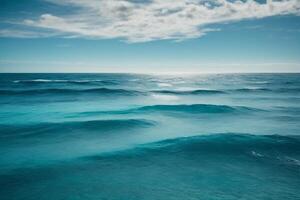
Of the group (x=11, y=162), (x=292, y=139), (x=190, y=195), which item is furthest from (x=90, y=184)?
(x=292, y=139)

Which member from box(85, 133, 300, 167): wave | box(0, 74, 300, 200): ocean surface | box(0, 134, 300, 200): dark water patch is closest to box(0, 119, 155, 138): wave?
box(0, 74, 300, 200): ocean surface

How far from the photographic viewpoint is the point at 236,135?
11.4 metres

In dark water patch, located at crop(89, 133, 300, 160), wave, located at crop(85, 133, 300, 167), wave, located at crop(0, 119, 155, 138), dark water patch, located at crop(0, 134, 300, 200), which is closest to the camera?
dark water patch, located at crop(0, 134, 300, 200)

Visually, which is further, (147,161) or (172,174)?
(147,161)

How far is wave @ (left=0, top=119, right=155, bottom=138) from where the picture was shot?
40.1 feet

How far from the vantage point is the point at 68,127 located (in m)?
13.5

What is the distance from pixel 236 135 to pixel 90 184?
8.05 meters

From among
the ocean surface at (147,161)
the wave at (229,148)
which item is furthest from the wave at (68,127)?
the wave at (229,148)

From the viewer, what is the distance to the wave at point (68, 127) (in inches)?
481

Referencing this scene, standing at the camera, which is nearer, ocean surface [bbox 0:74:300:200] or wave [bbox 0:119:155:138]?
ocean surface [bbox 0:74:300:200]

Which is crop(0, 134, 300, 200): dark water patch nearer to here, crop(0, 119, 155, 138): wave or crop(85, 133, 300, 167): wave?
crop(85, 133, 300, 167): wave

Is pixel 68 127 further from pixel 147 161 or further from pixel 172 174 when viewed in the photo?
pixel 172 174

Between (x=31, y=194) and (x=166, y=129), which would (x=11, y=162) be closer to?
(x=31, y=194)

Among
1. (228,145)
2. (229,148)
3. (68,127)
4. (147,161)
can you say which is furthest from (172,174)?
(68,127)
